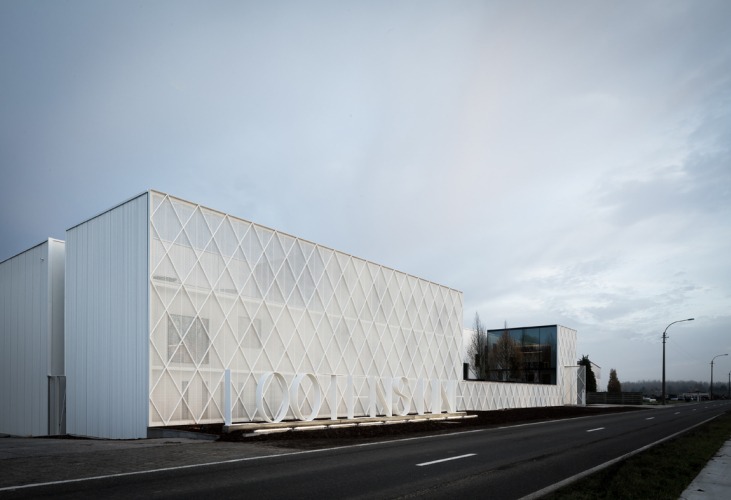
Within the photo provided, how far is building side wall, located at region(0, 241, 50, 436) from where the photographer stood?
28.2 meters

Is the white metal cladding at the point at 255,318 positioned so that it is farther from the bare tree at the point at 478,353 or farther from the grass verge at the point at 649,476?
the bare tree at the point at 478,353

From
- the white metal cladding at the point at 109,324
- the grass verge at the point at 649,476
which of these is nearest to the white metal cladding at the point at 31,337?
the white metal cladding at the point at 109,324

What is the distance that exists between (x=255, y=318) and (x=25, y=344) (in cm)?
1195

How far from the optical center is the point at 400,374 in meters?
39.3

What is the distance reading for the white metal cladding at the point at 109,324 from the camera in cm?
2317

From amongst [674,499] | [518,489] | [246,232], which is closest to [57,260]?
[246,232]

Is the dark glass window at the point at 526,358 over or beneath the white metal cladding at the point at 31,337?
beneath

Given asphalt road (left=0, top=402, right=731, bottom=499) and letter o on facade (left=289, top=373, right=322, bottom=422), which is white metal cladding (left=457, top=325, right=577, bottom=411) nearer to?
letter o on facade (left=289, top=373, right=322, bottom=422)

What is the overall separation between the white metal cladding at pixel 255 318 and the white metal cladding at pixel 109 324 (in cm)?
Answer: 63

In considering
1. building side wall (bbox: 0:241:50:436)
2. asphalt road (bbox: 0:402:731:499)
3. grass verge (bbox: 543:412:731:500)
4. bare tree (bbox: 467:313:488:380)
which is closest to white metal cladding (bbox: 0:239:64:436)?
building side wall (bbox: 0:241:50:436)

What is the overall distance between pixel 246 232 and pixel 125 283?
254 inches

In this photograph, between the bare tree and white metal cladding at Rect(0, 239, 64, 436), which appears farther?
the bare tree

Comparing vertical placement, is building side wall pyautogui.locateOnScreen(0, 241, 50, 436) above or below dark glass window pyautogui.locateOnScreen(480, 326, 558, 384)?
above

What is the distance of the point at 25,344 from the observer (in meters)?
29.6
